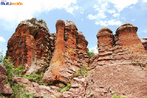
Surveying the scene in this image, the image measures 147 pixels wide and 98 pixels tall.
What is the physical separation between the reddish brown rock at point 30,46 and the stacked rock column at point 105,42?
296 inches

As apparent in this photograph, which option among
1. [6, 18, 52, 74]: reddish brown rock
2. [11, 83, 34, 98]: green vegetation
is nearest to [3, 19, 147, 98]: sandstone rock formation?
[6, 18, 52, 74]: reddish brown rock

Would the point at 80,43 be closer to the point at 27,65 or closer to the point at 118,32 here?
the point at 118,32

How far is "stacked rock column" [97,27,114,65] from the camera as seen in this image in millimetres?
14272

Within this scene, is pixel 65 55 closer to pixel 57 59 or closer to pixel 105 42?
pixel 57 59

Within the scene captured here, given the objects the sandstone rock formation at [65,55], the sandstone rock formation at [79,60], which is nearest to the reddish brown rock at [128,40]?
the sandstone rock formation at [79,60]

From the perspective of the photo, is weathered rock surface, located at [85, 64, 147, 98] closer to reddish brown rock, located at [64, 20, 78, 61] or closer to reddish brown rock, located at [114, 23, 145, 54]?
reddish brown rock, located at [114, 23, 145, 54]

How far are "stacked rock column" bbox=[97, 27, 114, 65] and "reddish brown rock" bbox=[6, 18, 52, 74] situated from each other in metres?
7.53

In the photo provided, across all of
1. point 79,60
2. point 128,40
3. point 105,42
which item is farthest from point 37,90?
point 128,40

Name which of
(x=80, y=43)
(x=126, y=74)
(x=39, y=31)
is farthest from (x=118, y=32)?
(x=39, y=31)

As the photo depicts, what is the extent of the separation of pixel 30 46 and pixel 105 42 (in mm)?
10286

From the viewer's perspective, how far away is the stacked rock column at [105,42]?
1427 centimetres

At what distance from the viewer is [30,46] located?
16016mm

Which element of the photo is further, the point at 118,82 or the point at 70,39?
the point at 70,39

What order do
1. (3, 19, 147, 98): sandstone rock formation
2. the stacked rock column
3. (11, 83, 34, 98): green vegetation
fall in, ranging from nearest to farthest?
(11, 83, 34, 98): green vegetation → (3, 19, 147, 98): sandstone rock formation → the stacked rock column
